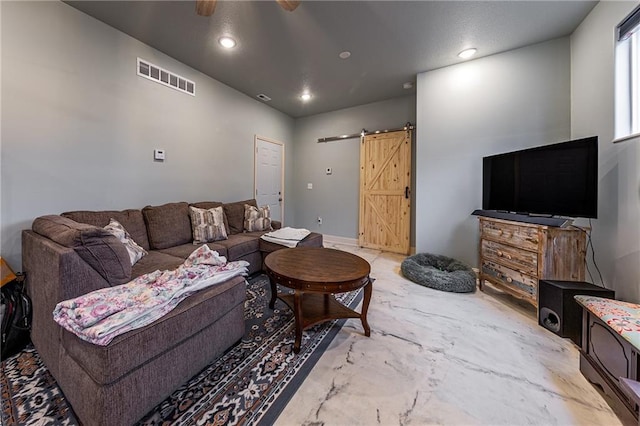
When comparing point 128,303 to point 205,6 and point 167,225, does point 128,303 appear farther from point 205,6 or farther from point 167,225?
point 205,6

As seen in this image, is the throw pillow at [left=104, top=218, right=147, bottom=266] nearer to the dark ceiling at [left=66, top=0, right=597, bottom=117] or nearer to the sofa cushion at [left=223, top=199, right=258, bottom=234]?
the sofa cushion at [left=223, top=199, right=258, bottom=234]

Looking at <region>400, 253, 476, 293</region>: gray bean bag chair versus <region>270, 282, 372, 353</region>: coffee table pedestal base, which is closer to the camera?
<region>270, 282, 372, 353</region>: coffee table pedestal base

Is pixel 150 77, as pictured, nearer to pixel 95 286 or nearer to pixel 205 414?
pixel 95 286

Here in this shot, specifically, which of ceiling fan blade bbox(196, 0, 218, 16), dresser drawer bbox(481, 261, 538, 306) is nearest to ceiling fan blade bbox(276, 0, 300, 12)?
ceiling fan blade bbox(196, 0, 218, 16)

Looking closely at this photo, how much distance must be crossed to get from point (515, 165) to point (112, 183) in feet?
14.1

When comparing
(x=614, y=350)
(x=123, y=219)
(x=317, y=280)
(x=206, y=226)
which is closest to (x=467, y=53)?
(x=614, y=350)

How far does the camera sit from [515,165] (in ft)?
7.82

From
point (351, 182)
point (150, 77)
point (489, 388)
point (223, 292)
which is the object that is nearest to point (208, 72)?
point (150, 77)

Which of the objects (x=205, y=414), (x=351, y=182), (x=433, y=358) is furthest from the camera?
(x=351, y=182)

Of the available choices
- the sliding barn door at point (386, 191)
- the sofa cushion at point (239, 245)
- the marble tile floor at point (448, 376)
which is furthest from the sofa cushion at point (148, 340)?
the sliding barn door at point (386, 191)

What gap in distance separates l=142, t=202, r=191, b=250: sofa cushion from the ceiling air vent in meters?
1.55

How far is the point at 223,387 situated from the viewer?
50.5 inches

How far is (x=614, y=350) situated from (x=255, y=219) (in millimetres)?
3490

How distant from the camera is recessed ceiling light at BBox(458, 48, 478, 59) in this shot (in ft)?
9.11
